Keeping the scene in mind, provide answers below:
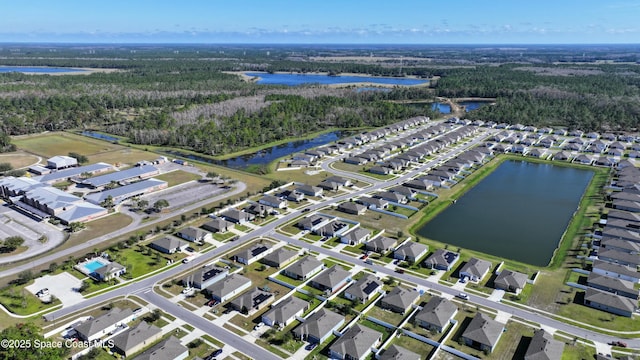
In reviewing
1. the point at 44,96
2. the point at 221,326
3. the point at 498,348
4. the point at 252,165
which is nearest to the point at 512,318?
the point at 498,348

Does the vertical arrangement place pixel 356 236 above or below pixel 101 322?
above

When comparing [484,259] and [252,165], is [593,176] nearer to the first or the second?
[484,259]

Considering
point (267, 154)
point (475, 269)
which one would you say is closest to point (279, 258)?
point (475, 269)

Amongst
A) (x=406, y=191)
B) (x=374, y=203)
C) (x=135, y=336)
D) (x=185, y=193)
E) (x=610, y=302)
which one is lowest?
(x=135, y=336)

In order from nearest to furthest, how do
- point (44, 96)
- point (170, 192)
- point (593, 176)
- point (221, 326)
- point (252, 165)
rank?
point (221, 326) → point (170, 192) → point (593, 176) → point (252, 165) → point (44, 96)

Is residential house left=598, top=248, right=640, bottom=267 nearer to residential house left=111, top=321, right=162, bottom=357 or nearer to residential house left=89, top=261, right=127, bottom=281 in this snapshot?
residential house left=111, top=321, right=162, bottom=357

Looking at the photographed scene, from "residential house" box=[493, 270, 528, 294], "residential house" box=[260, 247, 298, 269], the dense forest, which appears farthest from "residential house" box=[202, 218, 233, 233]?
the dense forest

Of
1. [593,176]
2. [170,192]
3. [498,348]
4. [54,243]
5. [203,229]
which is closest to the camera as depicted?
[498,348]

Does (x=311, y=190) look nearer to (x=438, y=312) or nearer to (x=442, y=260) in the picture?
(x=442, y=260)
